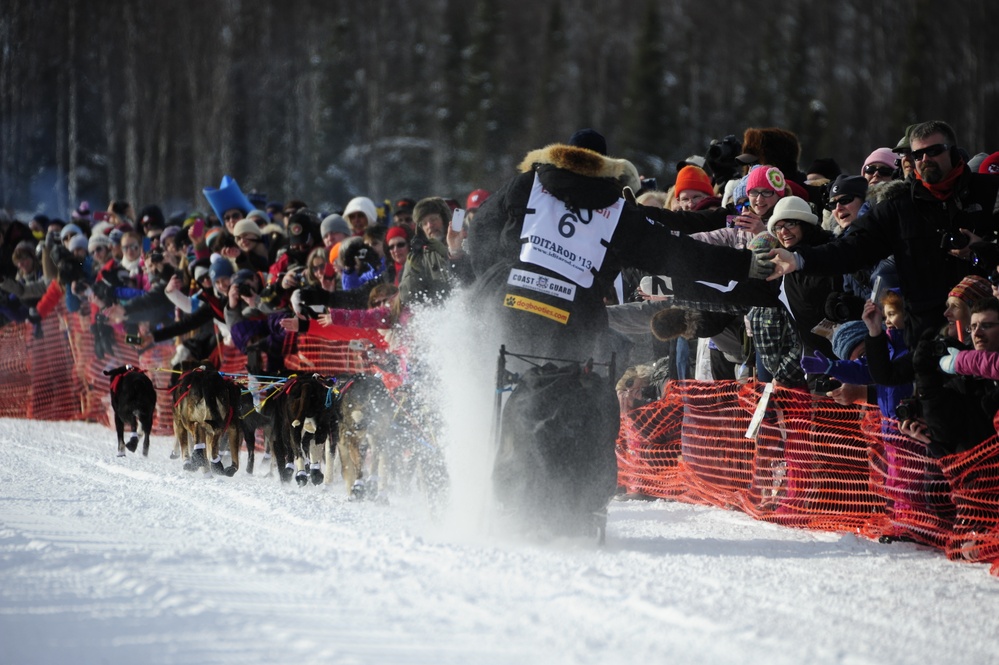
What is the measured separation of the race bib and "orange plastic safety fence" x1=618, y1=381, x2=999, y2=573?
1.86 meters

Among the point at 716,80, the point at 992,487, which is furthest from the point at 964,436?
the point at 716,80

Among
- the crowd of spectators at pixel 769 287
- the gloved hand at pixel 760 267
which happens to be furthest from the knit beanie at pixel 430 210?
the gloved hand at pixel 760 267

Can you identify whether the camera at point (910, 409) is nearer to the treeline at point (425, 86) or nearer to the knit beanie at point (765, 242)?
the knit beanie at point (765, 242)

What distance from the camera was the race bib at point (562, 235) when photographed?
5.50 m

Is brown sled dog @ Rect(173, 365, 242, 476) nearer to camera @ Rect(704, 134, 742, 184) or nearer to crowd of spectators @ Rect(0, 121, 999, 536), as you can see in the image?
crowd of spectators @ Rect(0, 121, 999, 536)

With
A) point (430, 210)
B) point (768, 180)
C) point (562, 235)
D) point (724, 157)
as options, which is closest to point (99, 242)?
point (430, 210)

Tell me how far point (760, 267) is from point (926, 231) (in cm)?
78

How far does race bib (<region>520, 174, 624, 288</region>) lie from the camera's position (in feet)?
18.0

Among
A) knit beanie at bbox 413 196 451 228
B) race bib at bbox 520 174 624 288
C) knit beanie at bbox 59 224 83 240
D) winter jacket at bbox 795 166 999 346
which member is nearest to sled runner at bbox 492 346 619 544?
race bib at bbox 520 174 624 288

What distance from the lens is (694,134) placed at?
41156 millimetres

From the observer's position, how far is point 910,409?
5.68 metres

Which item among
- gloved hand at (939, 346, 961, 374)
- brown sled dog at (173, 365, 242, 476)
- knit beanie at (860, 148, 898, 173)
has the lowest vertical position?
→ brown sled dog at (173, 365, 242, 476)

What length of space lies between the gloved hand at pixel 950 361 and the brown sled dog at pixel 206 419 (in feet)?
18.8

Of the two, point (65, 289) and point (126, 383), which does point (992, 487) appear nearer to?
point (126, 383)
